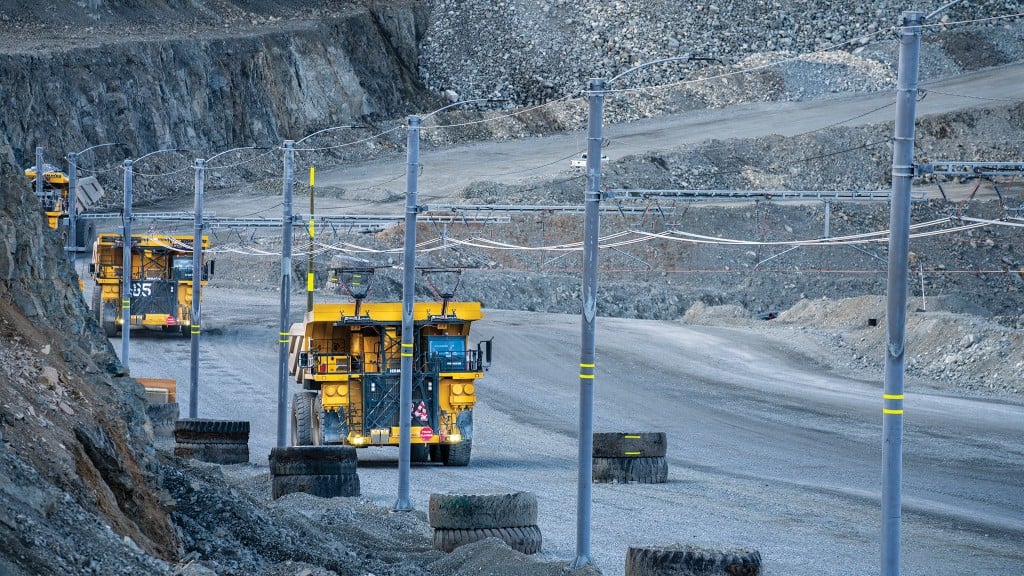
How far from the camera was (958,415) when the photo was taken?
3375cm

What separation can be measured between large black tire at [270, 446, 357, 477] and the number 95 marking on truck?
25.6m

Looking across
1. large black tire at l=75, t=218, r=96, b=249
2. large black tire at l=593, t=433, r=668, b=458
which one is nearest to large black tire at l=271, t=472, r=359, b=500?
large black tire at l=593, t=433, r=668, b=458

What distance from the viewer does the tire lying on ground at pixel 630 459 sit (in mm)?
23281

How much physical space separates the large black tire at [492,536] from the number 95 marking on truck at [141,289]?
30770 mm

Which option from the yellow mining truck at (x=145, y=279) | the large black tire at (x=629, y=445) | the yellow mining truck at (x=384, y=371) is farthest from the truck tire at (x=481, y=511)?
the yellow mining truck at (x=145, y=279)

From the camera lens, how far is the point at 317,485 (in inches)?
792

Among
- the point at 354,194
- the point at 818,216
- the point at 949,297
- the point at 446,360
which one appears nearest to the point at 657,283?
the point at 818,216

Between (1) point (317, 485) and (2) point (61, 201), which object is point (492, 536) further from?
(2) point (61, 201)

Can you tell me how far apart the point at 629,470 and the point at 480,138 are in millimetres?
61081

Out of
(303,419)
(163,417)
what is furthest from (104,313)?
(303,419)

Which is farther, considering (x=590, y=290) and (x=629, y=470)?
(x=629, y=470)

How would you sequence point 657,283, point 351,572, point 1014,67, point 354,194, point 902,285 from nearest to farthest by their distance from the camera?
point 902,285, point 351,572, point 657,283, point 354,194, point 1014,67

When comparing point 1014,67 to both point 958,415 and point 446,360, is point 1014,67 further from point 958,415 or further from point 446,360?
point 446,360

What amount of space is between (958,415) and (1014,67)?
2253 inches
